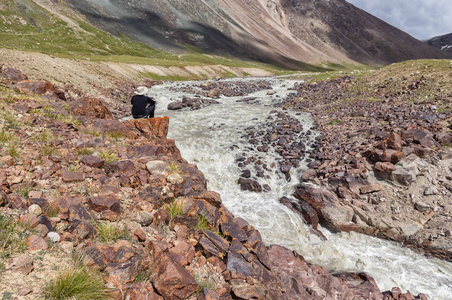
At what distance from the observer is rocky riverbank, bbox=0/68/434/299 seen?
4.72m

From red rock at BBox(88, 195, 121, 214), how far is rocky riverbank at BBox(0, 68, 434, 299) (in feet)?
0.08

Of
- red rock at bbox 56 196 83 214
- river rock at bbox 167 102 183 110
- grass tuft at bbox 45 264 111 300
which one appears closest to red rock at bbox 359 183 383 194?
grass tuft at bbox 45 264 111 300

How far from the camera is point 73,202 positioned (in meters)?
6.24

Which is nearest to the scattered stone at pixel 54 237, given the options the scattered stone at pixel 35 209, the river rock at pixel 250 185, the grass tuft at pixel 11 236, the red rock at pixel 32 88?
the grass tuft at pixel 11 236

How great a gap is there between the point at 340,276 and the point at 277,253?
8.62 ft

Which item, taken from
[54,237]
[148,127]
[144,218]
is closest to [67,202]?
[54,237]

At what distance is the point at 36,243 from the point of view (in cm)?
464

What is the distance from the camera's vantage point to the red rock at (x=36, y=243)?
4563 mm

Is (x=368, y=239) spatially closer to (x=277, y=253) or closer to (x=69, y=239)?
(x=277, y=253)

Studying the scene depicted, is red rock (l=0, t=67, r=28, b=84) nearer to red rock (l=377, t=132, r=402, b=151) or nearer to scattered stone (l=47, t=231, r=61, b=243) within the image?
scattered stone (l=47, t=231, r=61, b=243)

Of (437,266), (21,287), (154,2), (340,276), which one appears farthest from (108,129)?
(154,2)

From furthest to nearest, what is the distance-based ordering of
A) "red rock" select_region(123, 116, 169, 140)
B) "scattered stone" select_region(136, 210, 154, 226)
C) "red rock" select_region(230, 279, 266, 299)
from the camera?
"red rock" select_region(123, 116, 169, 140)
"scattered stone" select_region(136, 210, 154, 226)
"red rock" select_region(230, 279, 266, 299)

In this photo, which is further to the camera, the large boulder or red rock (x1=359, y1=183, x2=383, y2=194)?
red rock (x1=359, y1=183, x2=383, y2=194)

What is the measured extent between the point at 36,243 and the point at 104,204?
1910mm
